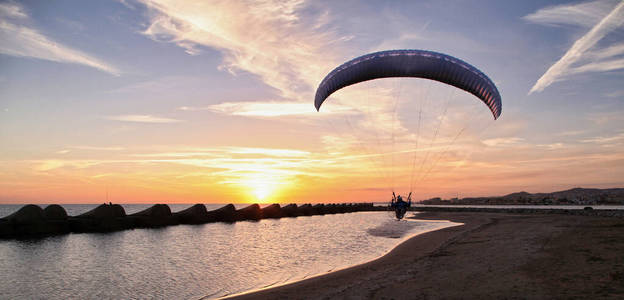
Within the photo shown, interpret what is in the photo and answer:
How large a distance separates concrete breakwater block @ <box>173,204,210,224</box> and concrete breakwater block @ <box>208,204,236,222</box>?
111cm

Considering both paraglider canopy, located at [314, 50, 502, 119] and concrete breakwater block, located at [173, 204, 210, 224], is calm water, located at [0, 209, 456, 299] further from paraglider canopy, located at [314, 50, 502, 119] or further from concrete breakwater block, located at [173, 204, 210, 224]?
concrete breakwater block, located at [173, 204, 210, 224]

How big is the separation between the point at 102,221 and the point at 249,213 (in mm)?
23988

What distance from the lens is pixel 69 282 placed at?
13430 millimetres

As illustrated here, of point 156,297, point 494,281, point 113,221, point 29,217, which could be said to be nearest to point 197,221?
point 113,221

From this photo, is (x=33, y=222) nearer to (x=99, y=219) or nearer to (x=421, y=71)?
(x=99, y=219)

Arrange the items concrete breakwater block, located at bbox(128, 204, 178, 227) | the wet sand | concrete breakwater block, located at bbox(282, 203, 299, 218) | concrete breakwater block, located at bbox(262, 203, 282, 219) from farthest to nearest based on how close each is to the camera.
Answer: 1. concrete breakwater block, located at bbox(282, 203, 299, 218)
2. concrete breakwater block, located at bbox(262, 203, 282, 219)
3. concrete breakwater block, located at bbox(128, 204, 178, 227)
4. the wet sand

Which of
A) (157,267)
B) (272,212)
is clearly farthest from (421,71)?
(272,212)

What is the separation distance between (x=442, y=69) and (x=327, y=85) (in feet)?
23.7

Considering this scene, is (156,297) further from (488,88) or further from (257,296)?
(488,88)

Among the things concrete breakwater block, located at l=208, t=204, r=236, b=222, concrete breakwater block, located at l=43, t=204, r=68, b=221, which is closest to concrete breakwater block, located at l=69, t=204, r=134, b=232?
concrete breakwater block, located at l=43, t=204, r=68, b=221

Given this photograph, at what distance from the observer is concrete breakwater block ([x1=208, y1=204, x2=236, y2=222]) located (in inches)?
1996

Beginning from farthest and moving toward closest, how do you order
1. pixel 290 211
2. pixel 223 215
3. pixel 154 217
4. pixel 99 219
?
pixel 290 211, pixel 223 215, pixel 154 217, pixel 99 219

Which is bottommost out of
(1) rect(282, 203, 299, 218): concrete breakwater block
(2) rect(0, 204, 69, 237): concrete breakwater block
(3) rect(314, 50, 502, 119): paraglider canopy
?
(1) rect(282, 203, 299, 218): concrete breakwater block

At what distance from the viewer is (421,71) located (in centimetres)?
1997
